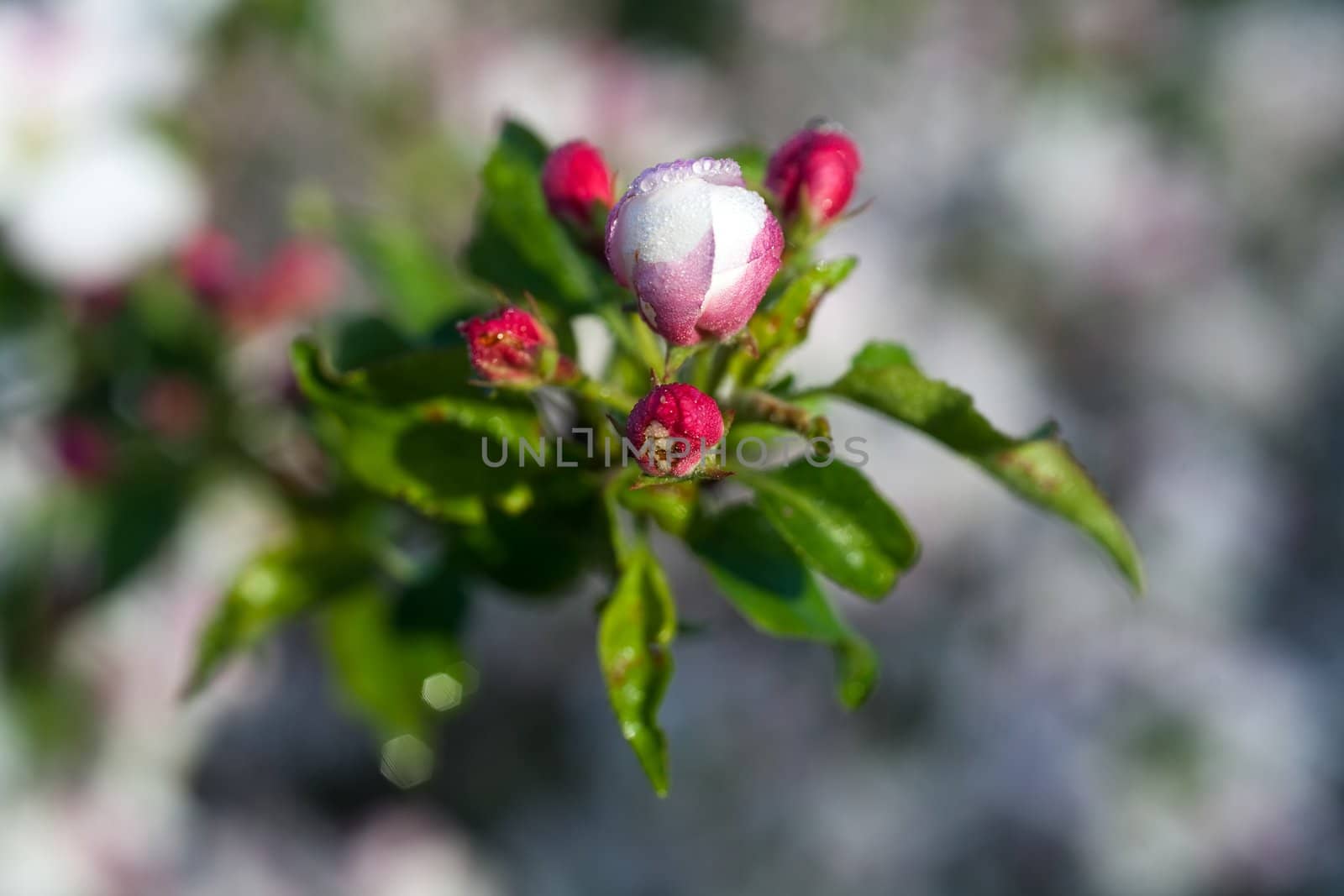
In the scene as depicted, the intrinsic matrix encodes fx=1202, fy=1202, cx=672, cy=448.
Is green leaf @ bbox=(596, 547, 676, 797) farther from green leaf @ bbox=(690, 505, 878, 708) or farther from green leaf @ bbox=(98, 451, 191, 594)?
green leaf @ bbox=(98, 451, 191, 594)

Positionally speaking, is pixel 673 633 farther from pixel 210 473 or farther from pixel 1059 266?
pixel 1059 266

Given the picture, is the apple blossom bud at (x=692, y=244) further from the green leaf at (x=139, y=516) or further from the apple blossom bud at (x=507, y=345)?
the green leaf at (x=139, y=516)

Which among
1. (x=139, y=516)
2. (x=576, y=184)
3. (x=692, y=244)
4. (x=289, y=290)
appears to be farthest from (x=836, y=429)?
(x=692, y=244)

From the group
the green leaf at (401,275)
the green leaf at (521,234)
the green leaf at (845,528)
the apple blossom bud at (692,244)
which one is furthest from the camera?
the green leaf at (401,275)

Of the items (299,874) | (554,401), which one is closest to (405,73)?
(299,874)

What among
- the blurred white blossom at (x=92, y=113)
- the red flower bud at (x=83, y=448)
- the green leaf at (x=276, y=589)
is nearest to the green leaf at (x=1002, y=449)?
the green leaf at (x=276, y=589)

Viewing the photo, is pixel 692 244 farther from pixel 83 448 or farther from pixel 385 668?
pixel 83 448

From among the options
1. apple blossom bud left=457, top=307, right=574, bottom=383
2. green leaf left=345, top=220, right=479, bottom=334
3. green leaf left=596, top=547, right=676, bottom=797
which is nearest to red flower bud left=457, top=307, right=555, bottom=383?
apple blossom bud left=457, top=307, right=574, bottom=383
